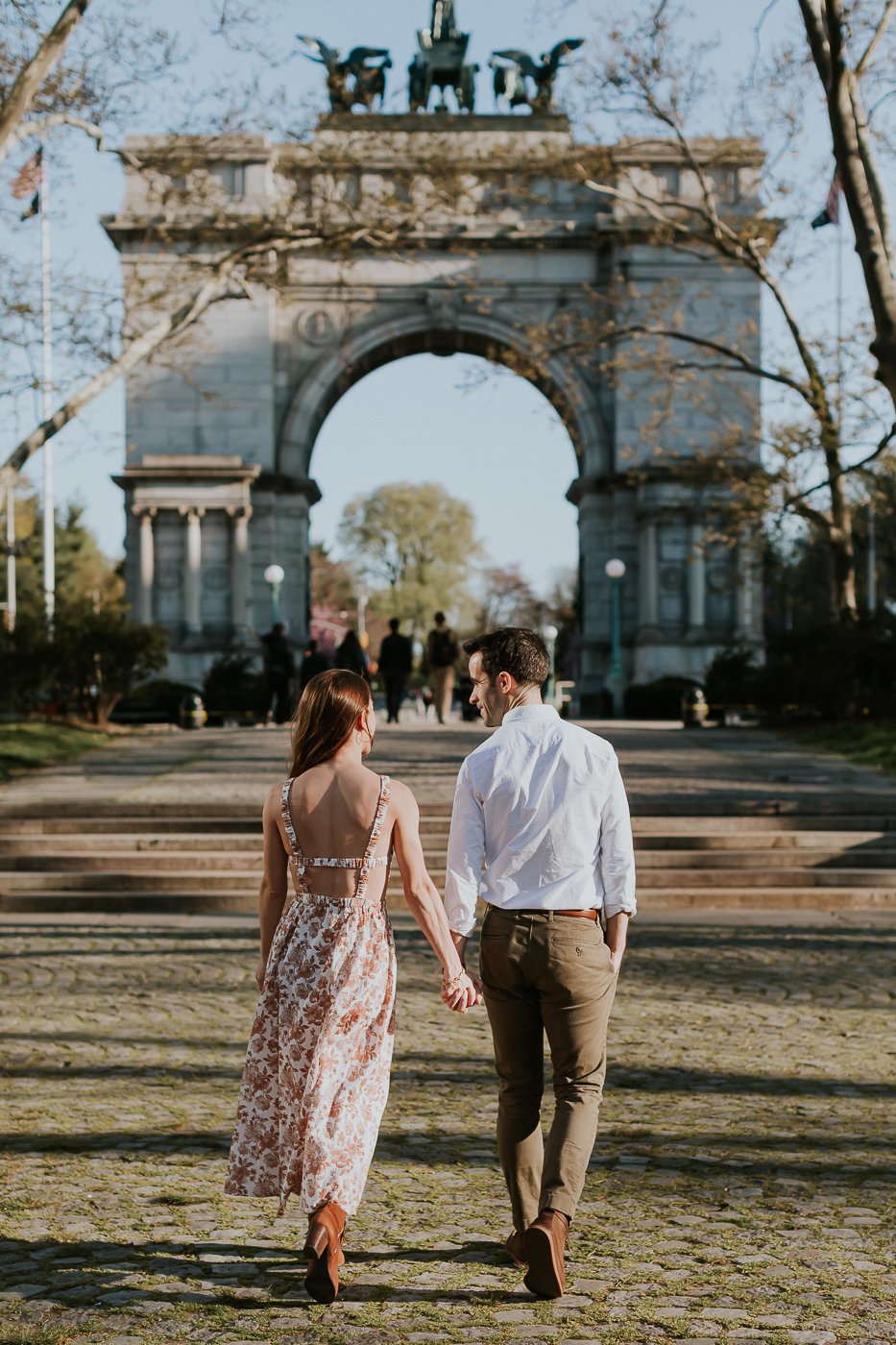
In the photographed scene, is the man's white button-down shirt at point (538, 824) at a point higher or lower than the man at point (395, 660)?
lower

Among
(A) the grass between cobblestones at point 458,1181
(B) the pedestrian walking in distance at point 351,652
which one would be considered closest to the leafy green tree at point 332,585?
(B) the pedestrian walking in distance at point 351,652

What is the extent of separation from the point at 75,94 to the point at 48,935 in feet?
39.6

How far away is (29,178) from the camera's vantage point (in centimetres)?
2123

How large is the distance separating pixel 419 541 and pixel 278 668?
5990 cm

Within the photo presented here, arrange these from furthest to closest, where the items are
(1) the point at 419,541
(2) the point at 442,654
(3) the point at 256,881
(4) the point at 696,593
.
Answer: (1) the point at 419,541
(4) the point at 696,593
(2) the point at 442,654
(3) the point at 256,881

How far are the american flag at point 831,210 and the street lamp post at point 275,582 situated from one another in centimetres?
1471

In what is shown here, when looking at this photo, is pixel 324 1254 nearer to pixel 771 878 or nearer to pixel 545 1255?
pixel 545 1255

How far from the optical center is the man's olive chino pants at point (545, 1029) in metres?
4.59

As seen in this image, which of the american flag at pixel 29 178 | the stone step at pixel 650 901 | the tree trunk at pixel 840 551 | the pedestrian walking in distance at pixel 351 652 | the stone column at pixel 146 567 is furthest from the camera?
the stone column at pixel 146 567

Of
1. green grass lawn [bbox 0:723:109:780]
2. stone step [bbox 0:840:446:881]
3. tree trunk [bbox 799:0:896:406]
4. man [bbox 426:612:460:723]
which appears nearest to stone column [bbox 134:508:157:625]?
man [bbox 426:612:460:723]

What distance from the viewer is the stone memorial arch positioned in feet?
133

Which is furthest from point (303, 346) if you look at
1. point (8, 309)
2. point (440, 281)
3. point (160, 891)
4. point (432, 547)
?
point (432, 547)

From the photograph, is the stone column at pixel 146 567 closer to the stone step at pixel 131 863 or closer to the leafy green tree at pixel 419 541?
the stone step at pixel 131 863

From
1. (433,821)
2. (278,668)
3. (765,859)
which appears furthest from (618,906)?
(278,668)
